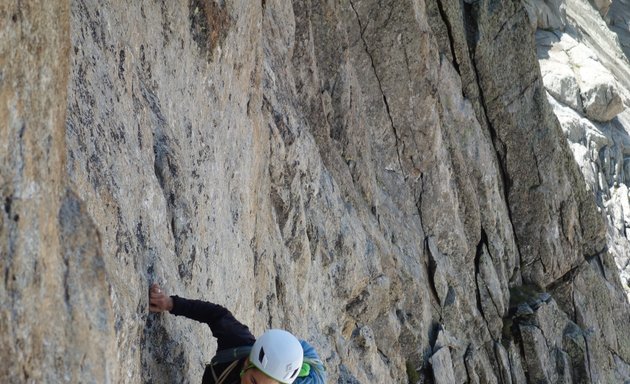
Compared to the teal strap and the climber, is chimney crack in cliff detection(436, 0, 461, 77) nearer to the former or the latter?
the climber

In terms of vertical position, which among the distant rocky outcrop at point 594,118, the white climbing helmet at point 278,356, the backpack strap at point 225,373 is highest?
the white climbing helmet at point 278,356

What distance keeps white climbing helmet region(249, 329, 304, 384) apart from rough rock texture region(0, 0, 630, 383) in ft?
3.43

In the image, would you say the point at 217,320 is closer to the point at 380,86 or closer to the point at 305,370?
the point at 305,370

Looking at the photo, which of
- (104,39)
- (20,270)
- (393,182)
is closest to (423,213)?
(393,182)

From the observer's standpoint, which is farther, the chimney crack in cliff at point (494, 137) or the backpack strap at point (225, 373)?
the chimney crack in cliff at point (494, 137)

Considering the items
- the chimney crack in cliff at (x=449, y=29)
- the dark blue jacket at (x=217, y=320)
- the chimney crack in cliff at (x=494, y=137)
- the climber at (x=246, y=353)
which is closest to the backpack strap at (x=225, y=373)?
the climber at (x=246, y=353)

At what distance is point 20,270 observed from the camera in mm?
4453

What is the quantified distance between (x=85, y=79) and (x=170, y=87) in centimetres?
252

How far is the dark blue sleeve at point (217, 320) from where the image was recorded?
7.49m

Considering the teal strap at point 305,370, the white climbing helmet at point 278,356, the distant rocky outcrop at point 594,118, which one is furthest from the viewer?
the distant rocky outcrop at point 594,118

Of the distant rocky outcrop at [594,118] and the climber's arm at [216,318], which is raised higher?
the climber's arm at [216,318]

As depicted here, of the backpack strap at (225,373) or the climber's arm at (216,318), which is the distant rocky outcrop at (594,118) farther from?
the backpack strap at (225,373)

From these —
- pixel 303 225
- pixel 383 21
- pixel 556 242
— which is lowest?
pixel 556 242

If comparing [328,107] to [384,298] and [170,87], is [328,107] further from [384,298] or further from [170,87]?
[170,87]
